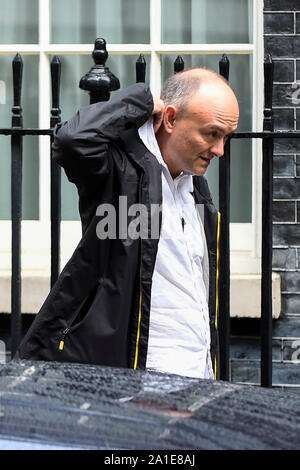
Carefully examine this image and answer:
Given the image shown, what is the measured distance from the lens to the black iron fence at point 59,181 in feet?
12.8

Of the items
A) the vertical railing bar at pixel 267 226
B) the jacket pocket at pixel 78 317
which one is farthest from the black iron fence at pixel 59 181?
the jacket pocket at pixel 78 317

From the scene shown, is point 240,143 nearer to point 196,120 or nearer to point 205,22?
point 205,22

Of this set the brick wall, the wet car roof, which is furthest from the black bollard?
the wet car roof

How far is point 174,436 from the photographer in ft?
6.14

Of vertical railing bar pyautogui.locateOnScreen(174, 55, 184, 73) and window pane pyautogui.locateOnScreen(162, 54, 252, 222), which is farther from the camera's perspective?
window pane pyautogui.locateOnScreen(162, 54, 252, 222)

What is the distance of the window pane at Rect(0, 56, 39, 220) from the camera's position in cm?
564

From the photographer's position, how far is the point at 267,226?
13.3 feet

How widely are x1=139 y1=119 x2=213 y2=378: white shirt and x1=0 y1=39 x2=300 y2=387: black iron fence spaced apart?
53cm

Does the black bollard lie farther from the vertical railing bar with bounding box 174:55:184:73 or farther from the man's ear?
the man's ear

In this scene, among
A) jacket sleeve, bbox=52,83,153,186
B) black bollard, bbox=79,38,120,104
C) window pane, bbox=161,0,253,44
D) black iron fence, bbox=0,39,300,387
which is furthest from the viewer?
window pane, bbox=161,0,253,44

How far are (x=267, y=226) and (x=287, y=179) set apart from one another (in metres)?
1.24

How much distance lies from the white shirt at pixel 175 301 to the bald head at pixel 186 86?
0.11 metres

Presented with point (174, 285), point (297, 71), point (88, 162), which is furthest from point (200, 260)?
point (297, 71)

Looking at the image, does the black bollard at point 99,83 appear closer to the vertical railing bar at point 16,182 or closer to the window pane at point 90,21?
the vertical railing bar at point 16,182
